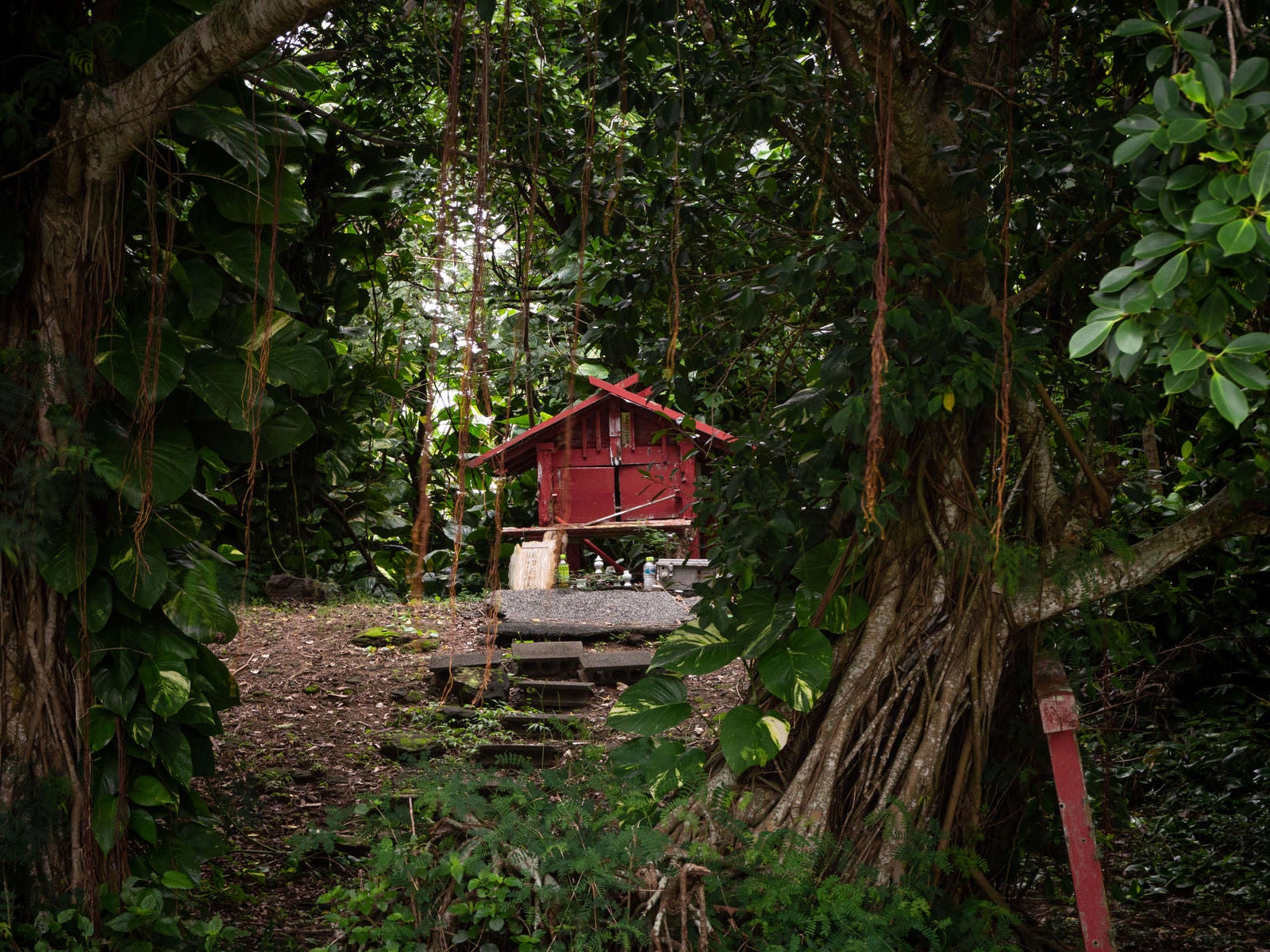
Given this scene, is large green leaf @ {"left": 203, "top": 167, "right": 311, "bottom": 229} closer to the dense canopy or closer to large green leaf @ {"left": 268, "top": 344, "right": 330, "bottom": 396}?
the dense canopy

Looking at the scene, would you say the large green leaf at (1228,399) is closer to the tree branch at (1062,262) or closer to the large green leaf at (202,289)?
the tree branch at (1062,262)

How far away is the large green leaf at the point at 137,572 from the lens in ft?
9.21

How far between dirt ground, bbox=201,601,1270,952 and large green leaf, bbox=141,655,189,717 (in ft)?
2.47

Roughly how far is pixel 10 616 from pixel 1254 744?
15.3ft

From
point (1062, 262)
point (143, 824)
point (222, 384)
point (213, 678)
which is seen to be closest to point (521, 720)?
point (213, 678)

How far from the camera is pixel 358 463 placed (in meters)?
8.64

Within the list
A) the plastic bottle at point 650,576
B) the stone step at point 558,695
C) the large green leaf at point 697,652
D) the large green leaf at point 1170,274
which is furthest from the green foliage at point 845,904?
the plastic bottle at point 650,576

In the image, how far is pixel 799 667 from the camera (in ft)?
9.15

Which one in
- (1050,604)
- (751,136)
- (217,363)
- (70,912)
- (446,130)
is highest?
(751,136)

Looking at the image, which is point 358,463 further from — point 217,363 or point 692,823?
point 692,823

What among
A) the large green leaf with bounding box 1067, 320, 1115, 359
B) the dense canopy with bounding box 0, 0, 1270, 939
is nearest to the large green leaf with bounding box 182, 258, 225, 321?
the dense canopy with bounding box 0, 0, 1270, 939

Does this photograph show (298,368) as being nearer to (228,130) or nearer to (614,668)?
(228,130)

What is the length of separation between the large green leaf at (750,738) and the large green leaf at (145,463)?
60.4 inches

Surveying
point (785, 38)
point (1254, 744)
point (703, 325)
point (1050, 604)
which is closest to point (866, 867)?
point (1050, 604)
